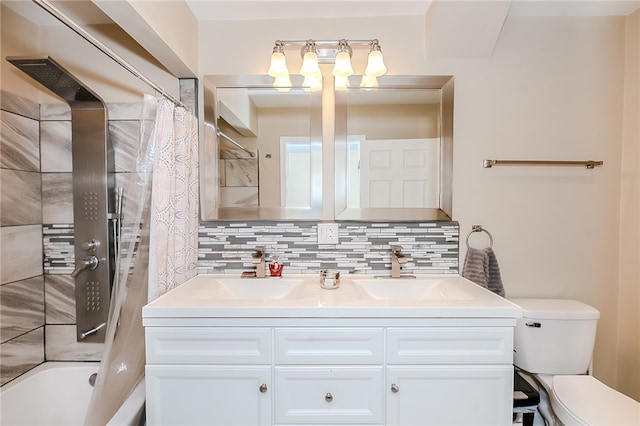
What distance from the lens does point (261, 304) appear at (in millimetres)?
1170

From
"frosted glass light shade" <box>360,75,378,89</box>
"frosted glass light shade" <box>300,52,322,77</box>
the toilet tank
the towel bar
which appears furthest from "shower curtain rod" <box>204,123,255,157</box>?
the toilet tank

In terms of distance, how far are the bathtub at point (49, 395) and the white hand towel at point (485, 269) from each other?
170 centimetres

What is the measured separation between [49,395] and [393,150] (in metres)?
2.22

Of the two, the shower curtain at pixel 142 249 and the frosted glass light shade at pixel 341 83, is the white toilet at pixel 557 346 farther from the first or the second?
the shower curtain at pixel 142 249

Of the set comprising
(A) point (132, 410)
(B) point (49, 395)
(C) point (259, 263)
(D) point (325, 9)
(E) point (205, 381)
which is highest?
(D) point (325, 9)

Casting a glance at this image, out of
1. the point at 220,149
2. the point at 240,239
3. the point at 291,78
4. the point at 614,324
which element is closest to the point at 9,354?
the point at 240,239

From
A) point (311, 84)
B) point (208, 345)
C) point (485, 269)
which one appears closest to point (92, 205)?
point (208, 345)

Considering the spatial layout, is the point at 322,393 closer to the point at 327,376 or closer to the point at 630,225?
the point at 327,376

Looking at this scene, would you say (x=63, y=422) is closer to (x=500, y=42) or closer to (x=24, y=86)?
(x=24, y=86)

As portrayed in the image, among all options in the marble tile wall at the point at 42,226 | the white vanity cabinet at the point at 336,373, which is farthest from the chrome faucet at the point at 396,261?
the marble tile wall at the point at 42,226

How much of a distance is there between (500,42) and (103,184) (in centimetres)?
229

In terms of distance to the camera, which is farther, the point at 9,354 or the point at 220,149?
the point at 220,149

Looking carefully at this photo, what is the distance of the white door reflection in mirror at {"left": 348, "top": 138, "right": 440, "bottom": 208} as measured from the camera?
5.41ft

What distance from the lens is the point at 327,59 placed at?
1.62 meters
